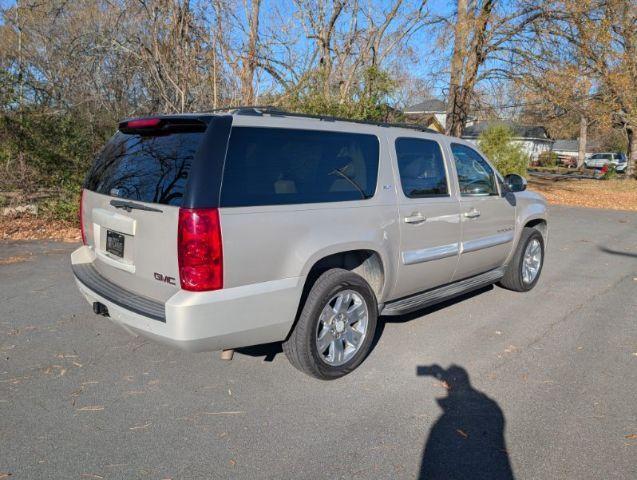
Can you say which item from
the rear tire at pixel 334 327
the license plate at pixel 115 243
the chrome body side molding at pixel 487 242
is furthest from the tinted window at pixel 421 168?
the license plate at pixel 115 243

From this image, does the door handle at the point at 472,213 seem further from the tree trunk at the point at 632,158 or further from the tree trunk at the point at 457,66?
the tree trunk at the point at 632,158

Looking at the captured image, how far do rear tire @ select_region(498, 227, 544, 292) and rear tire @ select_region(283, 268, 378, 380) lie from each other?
2.67 m

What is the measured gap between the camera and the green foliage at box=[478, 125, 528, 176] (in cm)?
1811

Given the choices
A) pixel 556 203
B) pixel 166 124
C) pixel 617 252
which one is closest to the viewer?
pixel 166 124

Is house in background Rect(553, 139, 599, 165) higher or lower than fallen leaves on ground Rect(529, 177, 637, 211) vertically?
higher

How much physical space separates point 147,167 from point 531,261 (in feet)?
15.8

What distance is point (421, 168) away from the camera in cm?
431

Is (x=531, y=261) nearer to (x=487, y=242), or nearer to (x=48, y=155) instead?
(x=487, y=242)

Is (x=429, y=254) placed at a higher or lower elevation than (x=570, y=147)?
lower

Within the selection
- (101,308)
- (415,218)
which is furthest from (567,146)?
(101,308)

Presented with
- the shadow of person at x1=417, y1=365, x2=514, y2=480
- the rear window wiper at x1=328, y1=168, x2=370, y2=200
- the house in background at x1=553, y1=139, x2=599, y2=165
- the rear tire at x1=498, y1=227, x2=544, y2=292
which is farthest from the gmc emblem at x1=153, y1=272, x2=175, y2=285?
the house in background at x1=553, y1=139, x2=599, y2=165

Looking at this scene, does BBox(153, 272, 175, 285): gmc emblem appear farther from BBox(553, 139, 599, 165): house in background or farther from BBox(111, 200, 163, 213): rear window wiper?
BBox(553, 139, 599, 165): house in background

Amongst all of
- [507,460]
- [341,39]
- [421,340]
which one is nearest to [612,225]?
[341,39]

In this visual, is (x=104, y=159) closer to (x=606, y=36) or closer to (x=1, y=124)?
(x=1, y=124)
